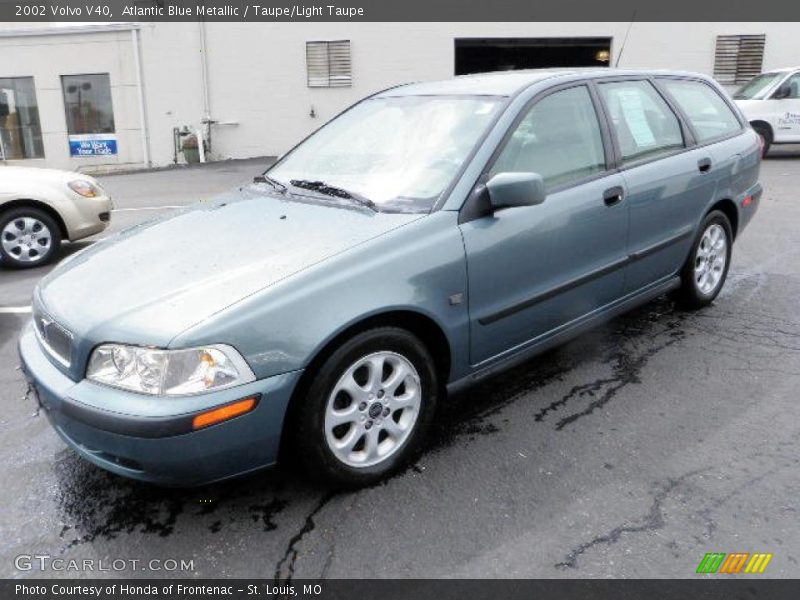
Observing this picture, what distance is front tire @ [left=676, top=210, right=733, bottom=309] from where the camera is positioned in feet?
14.6

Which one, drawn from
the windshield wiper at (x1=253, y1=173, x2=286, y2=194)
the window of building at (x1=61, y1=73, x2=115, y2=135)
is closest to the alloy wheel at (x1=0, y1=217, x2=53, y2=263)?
the windshield wiper at (x1=253, y1=173, x2=286, y2=194)

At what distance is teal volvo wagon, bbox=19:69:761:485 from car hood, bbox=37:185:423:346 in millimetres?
11

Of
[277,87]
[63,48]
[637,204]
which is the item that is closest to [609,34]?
[277,87]

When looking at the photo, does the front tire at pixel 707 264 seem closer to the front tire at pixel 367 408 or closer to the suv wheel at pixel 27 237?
the front tire at pixel 367 408

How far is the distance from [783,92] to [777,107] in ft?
1.02

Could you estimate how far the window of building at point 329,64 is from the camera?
692 inches

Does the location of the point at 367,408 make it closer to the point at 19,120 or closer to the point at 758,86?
the point at 758,86

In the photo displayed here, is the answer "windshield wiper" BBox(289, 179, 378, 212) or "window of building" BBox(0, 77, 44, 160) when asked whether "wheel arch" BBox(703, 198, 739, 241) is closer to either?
"windshield wiper" BBox(289, 179, 378, 212)

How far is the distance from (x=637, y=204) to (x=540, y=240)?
0.85 m

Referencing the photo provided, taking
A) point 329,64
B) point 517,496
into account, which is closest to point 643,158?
point 517,496

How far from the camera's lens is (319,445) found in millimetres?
2602

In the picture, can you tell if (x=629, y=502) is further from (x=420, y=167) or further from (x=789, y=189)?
(x=789, y=189)

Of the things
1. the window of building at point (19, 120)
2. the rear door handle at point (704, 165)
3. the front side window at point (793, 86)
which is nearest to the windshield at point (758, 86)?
the front side window at point (793, 86)

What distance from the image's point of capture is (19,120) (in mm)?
18672
